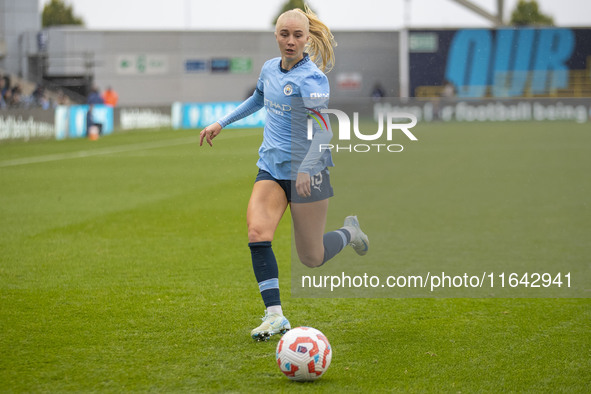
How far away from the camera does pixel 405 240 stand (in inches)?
339

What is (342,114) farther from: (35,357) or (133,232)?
(133,232)

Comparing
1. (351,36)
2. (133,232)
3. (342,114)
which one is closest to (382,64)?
(351,36)

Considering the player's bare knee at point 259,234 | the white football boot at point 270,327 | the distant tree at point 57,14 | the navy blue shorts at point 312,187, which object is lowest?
the white football boot at point 270,327

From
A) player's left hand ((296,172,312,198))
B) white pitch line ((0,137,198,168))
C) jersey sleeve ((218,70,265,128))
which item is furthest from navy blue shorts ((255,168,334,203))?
white pitch line ((0,137,198,168))

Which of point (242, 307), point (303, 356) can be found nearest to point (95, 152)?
point (242, 307)

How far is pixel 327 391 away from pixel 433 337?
47.3 inches

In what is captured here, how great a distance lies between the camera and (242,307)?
19.3 ft

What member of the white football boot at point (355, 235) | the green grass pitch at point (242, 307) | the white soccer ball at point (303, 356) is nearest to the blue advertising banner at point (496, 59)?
the green grass pitch at point (242, 307)

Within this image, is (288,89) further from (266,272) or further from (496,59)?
(496,59)

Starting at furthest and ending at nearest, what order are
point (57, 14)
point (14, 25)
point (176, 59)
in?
point (57, 14)
point (176, 59)
point (14, 25)

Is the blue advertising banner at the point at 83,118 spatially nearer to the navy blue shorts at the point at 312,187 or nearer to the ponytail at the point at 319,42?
the ponytail at the point at 319,42

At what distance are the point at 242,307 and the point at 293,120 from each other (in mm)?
1521

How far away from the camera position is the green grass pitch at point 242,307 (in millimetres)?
4309

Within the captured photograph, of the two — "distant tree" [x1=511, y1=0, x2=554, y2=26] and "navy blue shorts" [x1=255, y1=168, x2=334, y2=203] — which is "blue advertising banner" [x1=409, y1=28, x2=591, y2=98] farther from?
"navy blue shorts" [x1=255, y1=168, x2=334, y2=203]
